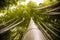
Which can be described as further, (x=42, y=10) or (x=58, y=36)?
(x=42, y=10)

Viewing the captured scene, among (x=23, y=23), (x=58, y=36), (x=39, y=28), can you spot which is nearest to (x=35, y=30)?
(x=39, y=28)

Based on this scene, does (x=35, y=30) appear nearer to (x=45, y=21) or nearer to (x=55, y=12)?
(x=45, y=21)

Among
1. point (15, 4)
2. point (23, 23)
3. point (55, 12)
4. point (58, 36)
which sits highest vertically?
point (15, 4)

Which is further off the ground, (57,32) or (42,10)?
(42,10)

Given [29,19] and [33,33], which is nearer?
[33,33]

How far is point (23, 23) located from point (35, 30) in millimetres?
257

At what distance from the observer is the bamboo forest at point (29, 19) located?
233 centimetres

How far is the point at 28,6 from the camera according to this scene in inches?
99.1

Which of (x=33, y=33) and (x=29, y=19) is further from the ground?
(x=29, y=19)

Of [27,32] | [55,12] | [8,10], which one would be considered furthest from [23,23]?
[55,12]

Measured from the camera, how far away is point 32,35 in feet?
7.52

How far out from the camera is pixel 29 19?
8.11ft

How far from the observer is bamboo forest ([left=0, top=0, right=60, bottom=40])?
2334mm

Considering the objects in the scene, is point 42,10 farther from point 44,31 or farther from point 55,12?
point 44,31
